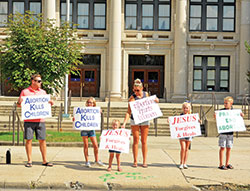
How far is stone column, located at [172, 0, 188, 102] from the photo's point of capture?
1236 inches

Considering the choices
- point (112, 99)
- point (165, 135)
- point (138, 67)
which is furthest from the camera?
point (138, 67)

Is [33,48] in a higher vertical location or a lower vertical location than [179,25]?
lower

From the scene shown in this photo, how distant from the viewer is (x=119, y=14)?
31.2 metres

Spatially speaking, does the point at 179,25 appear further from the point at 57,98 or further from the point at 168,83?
the point at 57,98

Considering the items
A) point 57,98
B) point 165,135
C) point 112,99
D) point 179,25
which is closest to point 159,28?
point 179,25

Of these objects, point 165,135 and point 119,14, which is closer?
point 165,135

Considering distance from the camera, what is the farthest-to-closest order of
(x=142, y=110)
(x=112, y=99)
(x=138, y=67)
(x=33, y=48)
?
1. (x=138, y=67)
2. (x=112, y=99)
3. (x=33, y=48)
4. (x=142, y=110)

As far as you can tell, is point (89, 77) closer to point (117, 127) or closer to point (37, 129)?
point (37, 129)

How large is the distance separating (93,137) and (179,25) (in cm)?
2364

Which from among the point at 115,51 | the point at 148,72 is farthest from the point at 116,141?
the point at 148,72

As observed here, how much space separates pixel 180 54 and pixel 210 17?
448 cm

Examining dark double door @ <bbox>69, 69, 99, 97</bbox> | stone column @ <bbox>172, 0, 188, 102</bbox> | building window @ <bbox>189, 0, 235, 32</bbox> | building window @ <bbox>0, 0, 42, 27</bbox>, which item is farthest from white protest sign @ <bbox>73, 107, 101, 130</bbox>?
building window @ <bbox>0, 0, 42, 27</bbox>

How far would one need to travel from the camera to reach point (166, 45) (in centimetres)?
3234

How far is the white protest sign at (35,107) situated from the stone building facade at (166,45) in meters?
22.2
